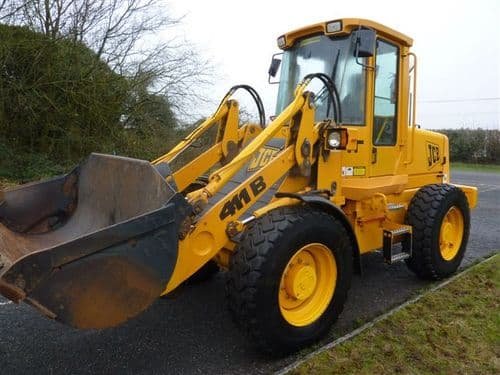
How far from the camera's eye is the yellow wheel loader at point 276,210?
2.59 metres

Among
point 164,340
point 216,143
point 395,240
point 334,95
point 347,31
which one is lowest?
point 164,340

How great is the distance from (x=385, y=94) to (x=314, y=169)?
1282mm

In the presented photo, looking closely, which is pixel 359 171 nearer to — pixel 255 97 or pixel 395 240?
pixel 395 240

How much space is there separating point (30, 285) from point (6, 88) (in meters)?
10.5

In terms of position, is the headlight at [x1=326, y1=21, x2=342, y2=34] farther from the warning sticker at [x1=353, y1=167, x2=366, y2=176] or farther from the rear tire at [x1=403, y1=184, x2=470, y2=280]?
the rear tire at [x1=403, y1=184, x2=470, y2=280]

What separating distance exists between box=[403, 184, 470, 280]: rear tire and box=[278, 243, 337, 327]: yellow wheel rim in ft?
4.65

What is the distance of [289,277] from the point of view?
3.36 m

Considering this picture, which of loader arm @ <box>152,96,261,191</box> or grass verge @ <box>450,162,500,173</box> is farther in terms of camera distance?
grass verge @ <box>450,162,500,173</box>

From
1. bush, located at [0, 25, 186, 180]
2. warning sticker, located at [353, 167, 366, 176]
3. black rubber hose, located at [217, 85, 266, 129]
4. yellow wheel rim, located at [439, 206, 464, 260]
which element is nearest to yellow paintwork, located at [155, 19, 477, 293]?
warning sticker, located at [353, 167, 366, 176]

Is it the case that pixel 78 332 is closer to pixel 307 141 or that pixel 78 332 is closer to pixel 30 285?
pixel 30 285

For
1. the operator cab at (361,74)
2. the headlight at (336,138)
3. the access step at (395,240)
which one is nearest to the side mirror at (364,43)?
the operator cab at (361,74)

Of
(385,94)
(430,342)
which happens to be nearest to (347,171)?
(385,94)

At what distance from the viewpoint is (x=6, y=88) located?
1122cm

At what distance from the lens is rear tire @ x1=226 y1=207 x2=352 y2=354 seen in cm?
304
